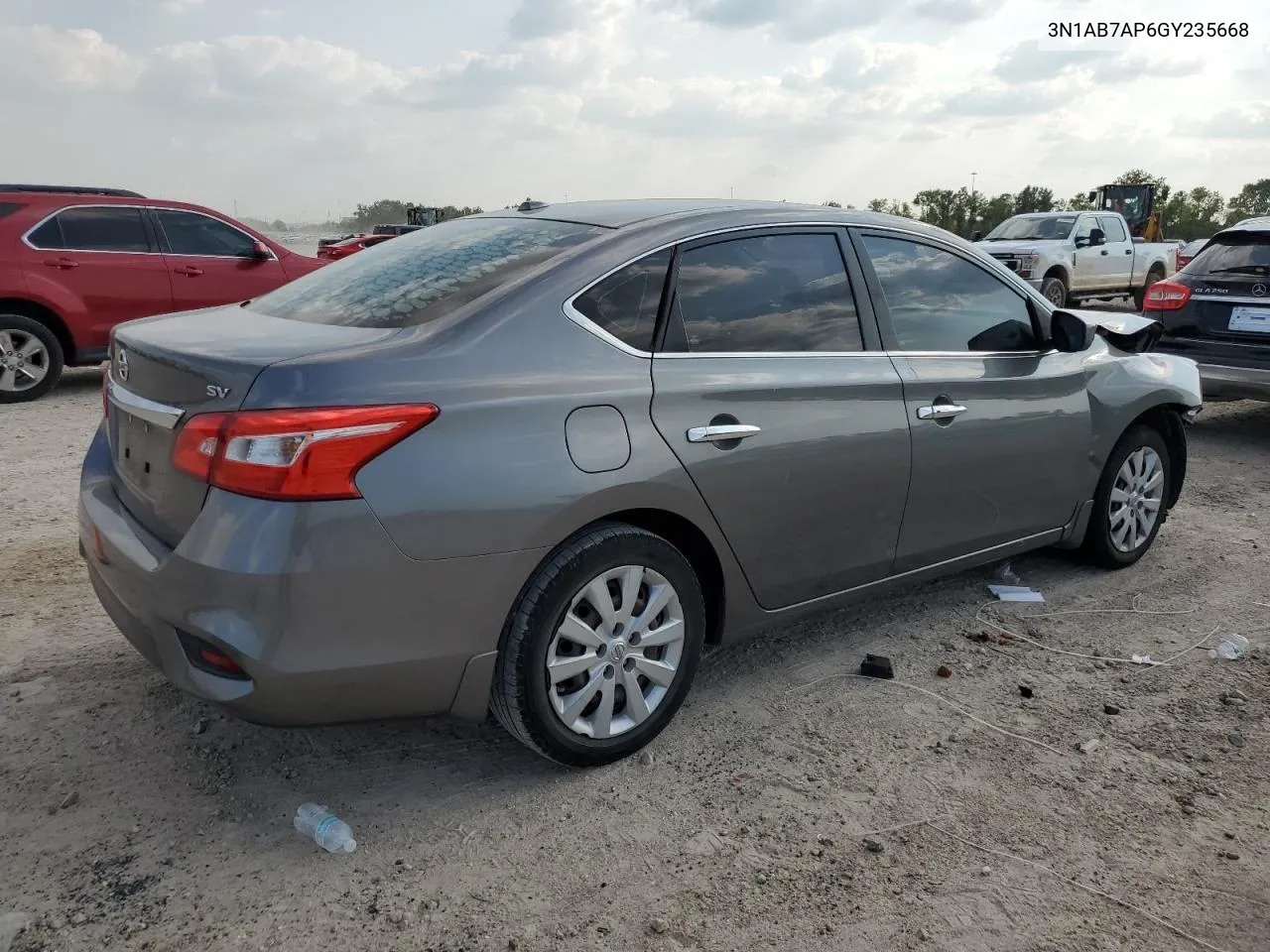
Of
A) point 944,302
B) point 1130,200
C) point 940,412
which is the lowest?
point 940,412

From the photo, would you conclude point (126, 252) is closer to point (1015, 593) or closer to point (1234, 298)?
point (1015, 593)

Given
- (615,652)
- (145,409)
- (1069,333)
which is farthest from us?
(1069,333)

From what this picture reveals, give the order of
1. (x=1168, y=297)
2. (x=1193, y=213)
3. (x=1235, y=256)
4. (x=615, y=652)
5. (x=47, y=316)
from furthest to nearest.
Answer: (x=1193, y=213)
(x=47, y=316)
(x=1168, y=297)
(x=1235, y=256)
(x=615, y=652)

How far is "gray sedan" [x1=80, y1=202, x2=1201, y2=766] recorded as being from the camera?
101 inches

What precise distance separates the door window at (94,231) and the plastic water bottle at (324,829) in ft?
26.4

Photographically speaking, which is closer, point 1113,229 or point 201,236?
point 201,236

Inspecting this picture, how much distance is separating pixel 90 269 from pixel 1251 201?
170 feet

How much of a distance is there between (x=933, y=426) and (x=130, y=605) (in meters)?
2.69

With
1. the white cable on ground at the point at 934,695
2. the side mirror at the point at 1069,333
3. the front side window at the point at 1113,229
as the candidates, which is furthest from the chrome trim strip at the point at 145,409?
the front side window at the point at 1113,229

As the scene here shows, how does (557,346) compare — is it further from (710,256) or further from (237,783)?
(237,783)

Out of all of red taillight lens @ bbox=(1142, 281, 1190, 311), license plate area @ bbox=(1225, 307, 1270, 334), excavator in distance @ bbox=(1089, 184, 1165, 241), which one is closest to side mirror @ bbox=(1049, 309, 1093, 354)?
license plate area @ bbox=(1225, 307, 1270, 334)

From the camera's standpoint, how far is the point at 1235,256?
7.75 meters

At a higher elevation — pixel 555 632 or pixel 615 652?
pixel 555 632

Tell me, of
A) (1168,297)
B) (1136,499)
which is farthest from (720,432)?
(1168,297)
